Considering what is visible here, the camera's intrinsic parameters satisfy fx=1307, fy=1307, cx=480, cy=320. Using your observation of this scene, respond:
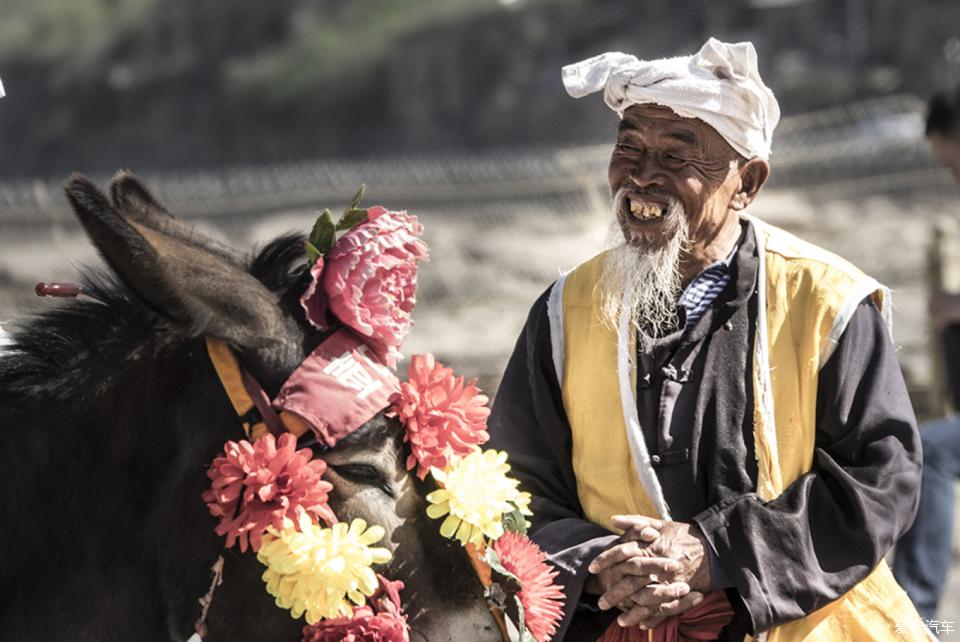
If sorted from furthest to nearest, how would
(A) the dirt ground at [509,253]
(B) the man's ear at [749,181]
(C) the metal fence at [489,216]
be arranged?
(C) the metal fence at [489,216] → (A) the dirt ground at [509,253] → (B) the man's ear at [749,181]

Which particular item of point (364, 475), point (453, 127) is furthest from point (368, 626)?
point (453, 127)

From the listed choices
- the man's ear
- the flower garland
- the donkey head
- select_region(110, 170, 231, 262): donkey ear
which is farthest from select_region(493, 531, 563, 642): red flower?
the man's ear

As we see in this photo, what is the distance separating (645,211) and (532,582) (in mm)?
1033

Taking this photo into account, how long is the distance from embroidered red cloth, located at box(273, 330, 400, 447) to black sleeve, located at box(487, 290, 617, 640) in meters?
0.77

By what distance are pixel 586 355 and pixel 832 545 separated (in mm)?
794

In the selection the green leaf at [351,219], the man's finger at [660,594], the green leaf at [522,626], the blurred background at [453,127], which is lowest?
the blurred background at [453,127]

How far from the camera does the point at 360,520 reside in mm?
2676

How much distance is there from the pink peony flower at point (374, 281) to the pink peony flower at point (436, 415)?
0.09 m

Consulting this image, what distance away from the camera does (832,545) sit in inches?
122

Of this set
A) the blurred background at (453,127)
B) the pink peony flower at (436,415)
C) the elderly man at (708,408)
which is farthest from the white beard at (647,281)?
the blurred background at (453,127)

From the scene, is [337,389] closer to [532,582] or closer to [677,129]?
[532,582]

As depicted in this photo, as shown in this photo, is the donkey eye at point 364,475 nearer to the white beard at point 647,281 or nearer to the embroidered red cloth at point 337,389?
the embroidered red cloth at point 337,389

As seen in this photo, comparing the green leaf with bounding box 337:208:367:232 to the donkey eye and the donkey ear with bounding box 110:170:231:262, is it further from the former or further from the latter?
the donkey eye

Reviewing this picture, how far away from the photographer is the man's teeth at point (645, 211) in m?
3.39
